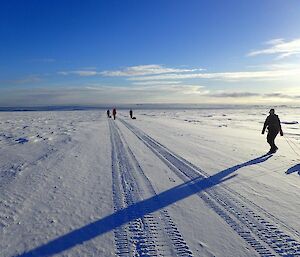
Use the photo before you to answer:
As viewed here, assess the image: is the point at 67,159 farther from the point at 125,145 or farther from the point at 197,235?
the point at 197,235

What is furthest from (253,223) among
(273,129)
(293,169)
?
(273,129)

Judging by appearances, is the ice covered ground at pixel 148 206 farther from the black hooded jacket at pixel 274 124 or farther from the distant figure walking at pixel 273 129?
the black hooded jacket at pixel 274 124

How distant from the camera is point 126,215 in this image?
495cm

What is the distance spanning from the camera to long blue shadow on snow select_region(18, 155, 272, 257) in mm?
3943

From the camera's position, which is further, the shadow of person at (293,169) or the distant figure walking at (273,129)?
the distant figure walking at (273,129)

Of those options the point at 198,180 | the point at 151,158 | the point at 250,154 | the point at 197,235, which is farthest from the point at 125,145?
the point at 197,235

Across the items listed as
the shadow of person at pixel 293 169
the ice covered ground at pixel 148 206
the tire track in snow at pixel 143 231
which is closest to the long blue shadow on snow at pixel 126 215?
the ice covered ground at pixel 148 206

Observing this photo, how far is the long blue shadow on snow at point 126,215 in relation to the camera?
394 centimetres

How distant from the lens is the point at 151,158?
32.6 ft

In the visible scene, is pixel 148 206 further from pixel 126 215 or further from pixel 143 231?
pixel 143 231

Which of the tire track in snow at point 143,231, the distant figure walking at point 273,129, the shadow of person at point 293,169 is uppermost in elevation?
the distant figure walking at point 273,129

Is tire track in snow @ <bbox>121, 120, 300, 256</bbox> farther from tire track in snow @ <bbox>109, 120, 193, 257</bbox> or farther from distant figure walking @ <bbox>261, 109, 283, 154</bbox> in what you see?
distant figure walking @ <bbox>261, 109, 283, 154</bbox>

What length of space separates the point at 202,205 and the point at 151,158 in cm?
457

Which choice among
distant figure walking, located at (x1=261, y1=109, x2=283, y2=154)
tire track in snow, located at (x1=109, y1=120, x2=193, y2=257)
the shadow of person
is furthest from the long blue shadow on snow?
distant figure walking, located at (x1=261, y1=109, x2=283, y2=154)
